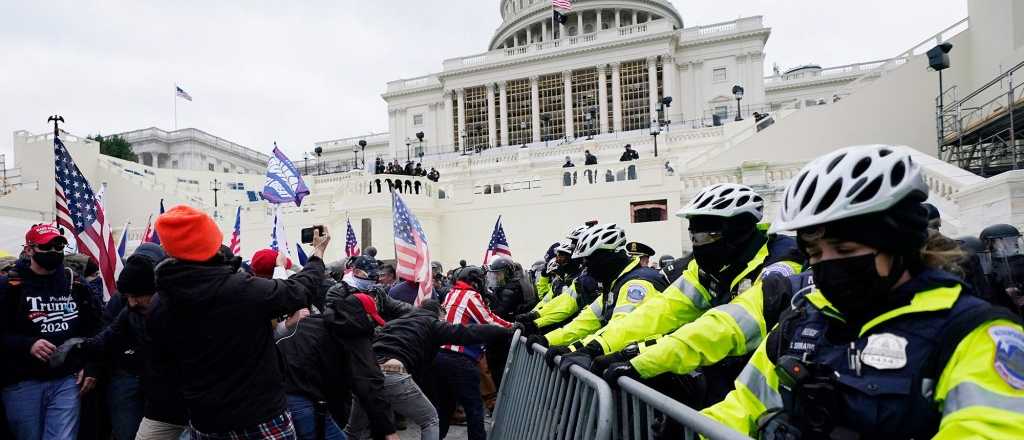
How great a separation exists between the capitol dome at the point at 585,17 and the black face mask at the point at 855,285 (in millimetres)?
75223

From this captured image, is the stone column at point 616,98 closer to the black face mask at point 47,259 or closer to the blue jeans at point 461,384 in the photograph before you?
the blue jeans at point 461,384

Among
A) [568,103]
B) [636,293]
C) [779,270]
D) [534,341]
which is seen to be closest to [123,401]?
[534,341]

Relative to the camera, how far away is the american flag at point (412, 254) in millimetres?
9641

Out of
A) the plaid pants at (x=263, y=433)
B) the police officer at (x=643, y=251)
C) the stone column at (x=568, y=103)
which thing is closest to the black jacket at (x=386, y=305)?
the plaid pants at (x=263, y=433)

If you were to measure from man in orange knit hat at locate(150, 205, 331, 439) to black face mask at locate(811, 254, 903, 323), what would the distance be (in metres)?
2.60

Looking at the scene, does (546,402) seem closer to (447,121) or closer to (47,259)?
(47,259)

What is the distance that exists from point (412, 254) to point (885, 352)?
8.67 metres

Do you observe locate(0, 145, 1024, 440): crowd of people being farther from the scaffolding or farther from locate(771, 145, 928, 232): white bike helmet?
the scaffolding

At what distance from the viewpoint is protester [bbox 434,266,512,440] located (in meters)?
6.27

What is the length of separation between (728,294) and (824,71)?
7036cm

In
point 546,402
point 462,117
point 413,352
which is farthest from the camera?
point 462,117

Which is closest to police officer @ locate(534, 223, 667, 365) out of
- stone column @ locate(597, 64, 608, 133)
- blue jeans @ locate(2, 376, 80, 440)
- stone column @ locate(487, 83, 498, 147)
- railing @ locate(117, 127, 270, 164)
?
blue jeans @ locate(2, 376, 80, 440)

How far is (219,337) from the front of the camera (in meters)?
3.38

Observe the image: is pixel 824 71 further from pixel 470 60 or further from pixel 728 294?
pixel 728 294
